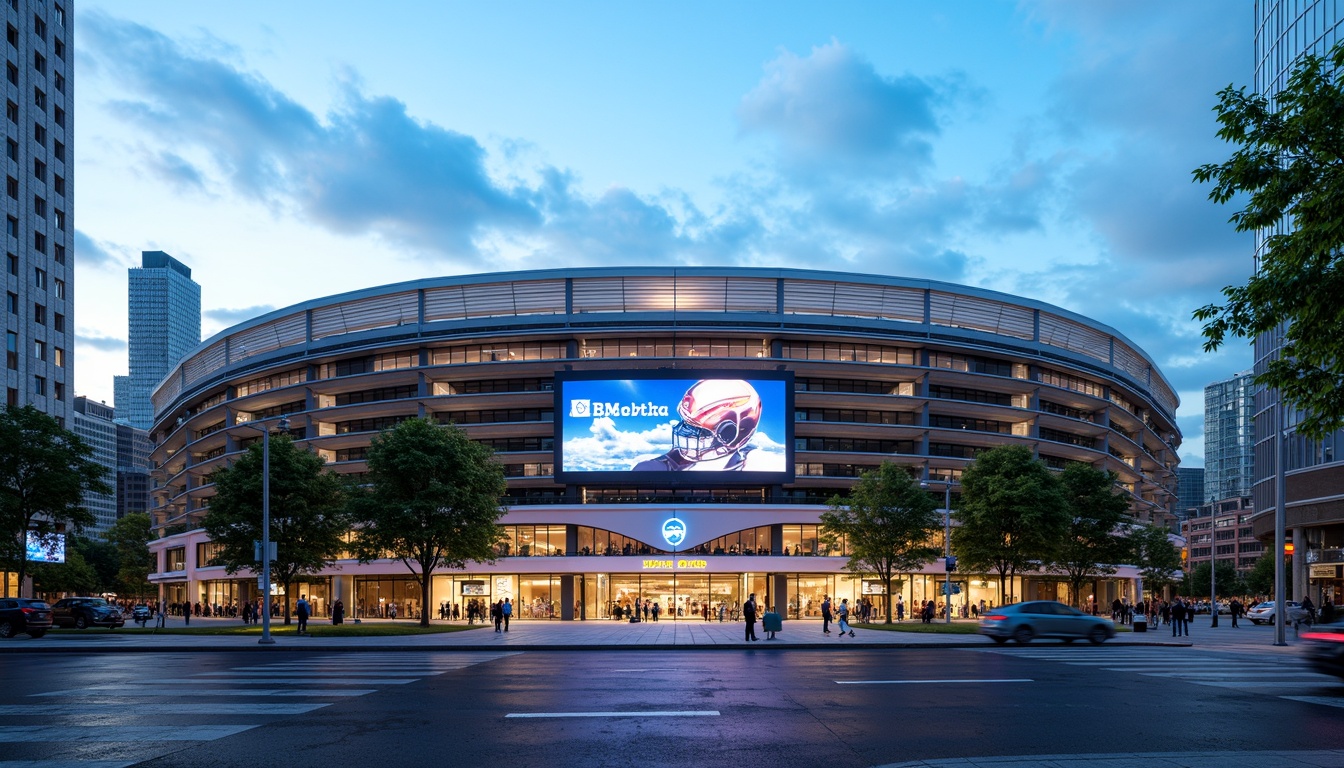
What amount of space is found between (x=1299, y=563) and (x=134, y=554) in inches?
4956

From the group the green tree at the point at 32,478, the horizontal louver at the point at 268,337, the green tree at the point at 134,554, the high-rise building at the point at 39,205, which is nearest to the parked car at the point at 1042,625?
the green tree at the point at 32,478

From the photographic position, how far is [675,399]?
6875 centimetres

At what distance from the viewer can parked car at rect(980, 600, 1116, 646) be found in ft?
119

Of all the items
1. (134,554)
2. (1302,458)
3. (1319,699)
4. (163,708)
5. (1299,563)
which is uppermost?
(1302,458)

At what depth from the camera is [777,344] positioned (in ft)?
239

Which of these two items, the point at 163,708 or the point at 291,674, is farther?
the point at 291,674

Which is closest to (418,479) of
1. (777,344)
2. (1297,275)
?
(777,344)

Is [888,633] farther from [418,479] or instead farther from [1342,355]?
[1342,355]

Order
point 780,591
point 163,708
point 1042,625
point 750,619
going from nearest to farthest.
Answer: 1. point 163,708
2. point 1042,625
3. point 750,619
4. point 780,591

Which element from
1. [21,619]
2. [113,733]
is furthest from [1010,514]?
[21,619]

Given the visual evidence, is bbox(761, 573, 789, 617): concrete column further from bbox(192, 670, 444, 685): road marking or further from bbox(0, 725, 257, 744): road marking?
bbox(0, 725, 257, 744): road marking

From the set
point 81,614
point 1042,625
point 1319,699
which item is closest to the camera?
point 1319,699

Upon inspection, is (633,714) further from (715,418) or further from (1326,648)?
(715,418)

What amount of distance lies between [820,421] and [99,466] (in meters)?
45.7
